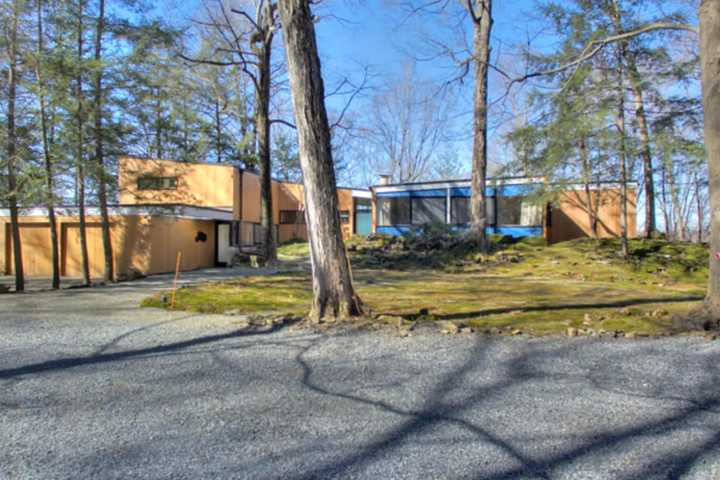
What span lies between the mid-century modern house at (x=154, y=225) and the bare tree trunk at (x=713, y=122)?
1307 cm

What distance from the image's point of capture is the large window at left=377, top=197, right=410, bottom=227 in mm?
24359

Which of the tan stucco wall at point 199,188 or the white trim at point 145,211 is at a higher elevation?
the tan stucco wall at point 199,188

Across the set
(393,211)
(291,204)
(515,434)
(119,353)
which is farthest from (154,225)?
(515,434)

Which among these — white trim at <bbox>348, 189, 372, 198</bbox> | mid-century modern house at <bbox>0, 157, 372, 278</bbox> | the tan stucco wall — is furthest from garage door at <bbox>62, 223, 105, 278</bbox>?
white trim at <bbox>348, 189, 372, 198</bbox>

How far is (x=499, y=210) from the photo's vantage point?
72.0ft

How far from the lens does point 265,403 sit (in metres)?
3.49

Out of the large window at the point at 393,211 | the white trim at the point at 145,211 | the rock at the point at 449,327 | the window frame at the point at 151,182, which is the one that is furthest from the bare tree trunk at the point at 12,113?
the large window at the point at 393,211

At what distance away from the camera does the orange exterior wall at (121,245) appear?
17750 millimetres

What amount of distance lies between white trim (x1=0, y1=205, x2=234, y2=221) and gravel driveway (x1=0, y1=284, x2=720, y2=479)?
11.0m

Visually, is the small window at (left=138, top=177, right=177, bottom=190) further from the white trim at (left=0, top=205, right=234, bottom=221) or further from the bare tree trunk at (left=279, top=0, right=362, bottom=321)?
the bare tree trunk at (left=279, top=0, right=362, bottom=321)

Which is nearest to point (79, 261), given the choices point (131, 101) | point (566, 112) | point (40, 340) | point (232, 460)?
point (131, 101)

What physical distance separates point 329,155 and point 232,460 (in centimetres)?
451

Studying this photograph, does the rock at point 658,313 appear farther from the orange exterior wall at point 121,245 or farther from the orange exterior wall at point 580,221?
the orange exterior wall at point 121,245

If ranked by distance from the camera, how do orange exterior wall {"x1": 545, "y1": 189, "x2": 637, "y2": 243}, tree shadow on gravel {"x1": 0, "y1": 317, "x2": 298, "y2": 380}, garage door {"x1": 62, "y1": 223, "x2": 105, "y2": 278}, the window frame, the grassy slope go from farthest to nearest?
orange exterior wall {"x1": 545, "y1": 189, "x2": 637, "y2": 243}
garage door {"x1": 62, "y1": 223, "x2": 105, "y2": 278}
the window frame
the grassy slope
tree shadow on gravel {"x1": 0, "y1": 317, "x2": 298, "y2": 380}
